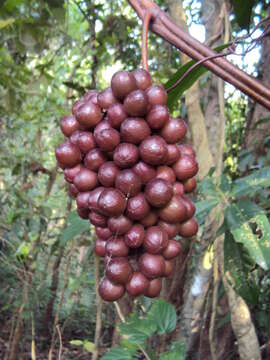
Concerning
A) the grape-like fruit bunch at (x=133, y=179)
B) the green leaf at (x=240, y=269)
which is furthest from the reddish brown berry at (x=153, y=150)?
the green leaf at (x=240, y=269)

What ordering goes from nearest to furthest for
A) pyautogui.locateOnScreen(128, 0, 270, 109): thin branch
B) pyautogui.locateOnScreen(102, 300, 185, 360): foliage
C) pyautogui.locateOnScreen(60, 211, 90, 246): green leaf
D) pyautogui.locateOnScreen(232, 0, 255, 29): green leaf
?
pyautogui.locateOnScreen(128, 0, 270, 109): thin branch, pyautogui.locateOnScreen(232, 0, 255, 29): green leaf, pyautogui.locateOnScreen(102, 300, 185, 360): foliage, pyautogui.locateOnScreen(60, 211, 90, 246): green leaf

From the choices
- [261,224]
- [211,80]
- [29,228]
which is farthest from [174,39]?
[29,228]

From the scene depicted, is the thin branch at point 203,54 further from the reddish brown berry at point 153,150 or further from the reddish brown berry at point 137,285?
the reddish brown berry at point 137,285

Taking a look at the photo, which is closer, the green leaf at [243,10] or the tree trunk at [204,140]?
the green leaf at [243,10]

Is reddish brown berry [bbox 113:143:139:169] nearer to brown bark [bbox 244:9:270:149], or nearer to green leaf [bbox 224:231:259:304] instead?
green leaf [bbox 224:231:259:304]

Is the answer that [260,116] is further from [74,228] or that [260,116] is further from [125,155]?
[125,155]

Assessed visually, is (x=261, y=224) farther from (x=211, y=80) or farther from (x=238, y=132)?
(x=238, y=132)

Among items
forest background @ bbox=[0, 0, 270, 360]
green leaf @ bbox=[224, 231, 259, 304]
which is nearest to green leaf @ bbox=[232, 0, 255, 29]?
forest background @ bbox=[0, 0, 270, 360]

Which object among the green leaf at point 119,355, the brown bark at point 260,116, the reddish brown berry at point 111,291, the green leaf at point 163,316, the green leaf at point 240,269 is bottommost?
the green leaf at point 119,355
